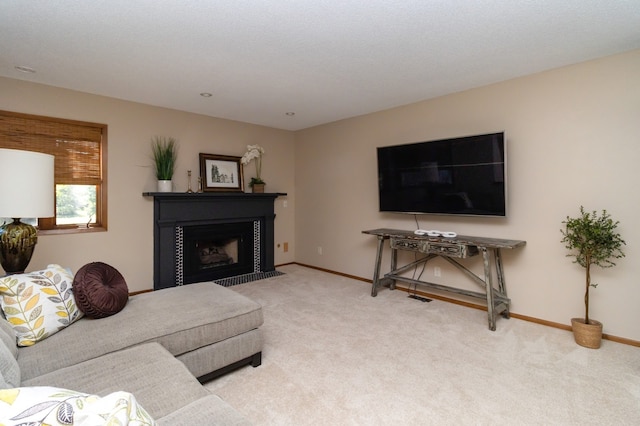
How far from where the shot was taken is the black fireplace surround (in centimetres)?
418

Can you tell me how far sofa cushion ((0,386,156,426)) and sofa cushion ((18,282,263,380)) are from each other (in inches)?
41.4

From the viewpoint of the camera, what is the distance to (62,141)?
355cm

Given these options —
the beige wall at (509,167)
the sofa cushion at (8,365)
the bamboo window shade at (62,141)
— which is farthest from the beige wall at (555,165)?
the sofa cushion at (8,365)

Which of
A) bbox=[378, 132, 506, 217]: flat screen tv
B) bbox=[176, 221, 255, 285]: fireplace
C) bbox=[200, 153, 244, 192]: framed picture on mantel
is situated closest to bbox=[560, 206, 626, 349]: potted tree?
bbox=[378, 132, 506, 217]: flat screen tv

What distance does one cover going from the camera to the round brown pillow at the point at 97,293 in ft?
6.52

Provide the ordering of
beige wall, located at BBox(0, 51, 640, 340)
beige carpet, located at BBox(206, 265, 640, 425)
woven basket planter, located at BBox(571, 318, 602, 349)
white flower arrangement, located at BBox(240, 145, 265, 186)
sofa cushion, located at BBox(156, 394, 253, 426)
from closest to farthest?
sofa cushion, located at BBox(156, 394, 253, 426)
beige carpet, located at BBox(206, 265, 640, 425)
woven basket planter, located at BBox(571, 318, 602, 349)
beige wall, located at BBox(0, 51, 640, 340)
white flower arrangement, located at BBox(240, 145, 265, 186)

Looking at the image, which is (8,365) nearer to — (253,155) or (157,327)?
(157,327)

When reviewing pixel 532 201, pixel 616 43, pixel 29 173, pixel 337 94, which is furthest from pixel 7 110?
pixel 616 43

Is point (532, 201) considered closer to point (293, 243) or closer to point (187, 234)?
point (293, 243)

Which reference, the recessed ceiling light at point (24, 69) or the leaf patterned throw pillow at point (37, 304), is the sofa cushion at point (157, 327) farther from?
the recessed ceiling light at point (24, 69)

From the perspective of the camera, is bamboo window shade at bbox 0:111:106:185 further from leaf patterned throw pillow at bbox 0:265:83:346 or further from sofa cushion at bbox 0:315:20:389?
sofa cushion at bbox 0:315:20:389

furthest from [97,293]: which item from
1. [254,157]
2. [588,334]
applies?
[588,334]

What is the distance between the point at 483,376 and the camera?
222 cm

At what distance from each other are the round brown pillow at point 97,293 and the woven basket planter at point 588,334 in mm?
3477
